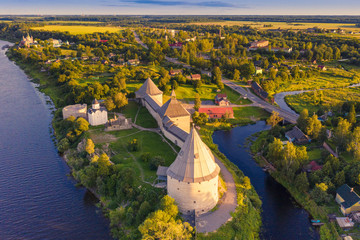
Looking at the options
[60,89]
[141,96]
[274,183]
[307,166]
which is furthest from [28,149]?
[307,166]

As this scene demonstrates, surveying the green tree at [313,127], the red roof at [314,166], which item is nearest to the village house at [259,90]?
the green tree at [313,127]

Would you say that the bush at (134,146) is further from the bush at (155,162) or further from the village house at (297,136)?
the village house at (297,136)

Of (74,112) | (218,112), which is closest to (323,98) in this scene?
(218,112)

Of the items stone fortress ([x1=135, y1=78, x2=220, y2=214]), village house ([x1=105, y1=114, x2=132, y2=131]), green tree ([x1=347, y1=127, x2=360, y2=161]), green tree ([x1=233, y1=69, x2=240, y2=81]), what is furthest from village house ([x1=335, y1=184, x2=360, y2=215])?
green tree ([x1=233, y1=69, x2=240, y2=81])

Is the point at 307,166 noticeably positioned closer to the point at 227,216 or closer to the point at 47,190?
the point at 227,216

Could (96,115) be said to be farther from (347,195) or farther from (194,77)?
(347,195)
